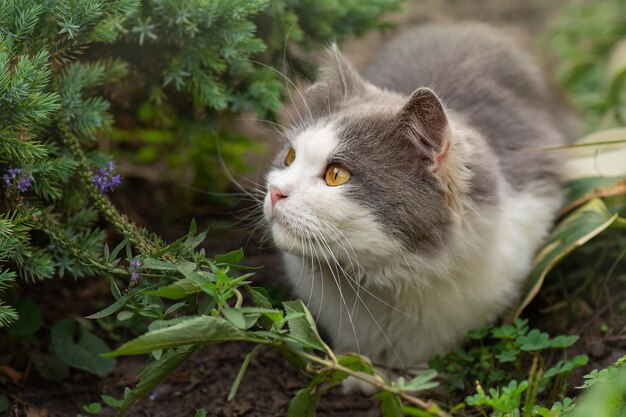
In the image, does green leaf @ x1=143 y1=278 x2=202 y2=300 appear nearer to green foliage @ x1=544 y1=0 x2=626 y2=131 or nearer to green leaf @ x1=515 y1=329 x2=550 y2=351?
green leaf @ x1=515 y1=329 x2=550 y2=351

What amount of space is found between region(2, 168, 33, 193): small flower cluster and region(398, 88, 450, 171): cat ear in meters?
1.00

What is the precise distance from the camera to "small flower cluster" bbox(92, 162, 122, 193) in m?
1.89

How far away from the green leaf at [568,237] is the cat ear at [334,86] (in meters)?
0.83

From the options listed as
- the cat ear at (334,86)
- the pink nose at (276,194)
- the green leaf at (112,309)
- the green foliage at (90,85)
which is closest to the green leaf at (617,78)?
the green foliage at (90,85)

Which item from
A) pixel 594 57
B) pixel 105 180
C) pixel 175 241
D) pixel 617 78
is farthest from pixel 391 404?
pixel 594 57

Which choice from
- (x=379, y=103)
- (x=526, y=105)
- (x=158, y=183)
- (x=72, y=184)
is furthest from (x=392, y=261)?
(x=158, y=183)

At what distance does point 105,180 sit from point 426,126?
0.90 m

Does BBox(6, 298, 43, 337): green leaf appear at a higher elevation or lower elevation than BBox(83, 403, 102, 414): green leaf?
higher

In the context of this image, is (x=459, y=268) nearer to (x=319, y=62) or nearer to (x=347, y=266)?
(x=347, y=266)

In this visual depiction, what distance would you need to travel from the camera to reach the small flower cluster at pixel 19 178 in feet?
5.67

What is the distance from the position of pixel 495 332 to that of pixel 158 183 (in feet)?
5.94

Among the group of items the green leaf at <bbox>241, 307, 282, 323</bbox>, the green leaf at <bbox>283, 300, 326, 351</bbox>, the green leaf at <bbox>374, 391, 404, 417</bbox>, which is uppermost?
the green leaf at <bbox>241, 307, 282, 323</bbox>

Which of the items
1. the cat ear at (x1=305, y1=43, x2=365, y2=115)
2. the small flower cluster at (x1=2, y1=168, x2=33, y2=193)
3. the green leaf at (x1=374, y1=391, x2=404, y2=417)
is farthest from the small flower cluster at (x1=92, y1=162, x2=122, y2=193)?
the green leaf at (x1=374, y1=391, x2=404, y2=417)

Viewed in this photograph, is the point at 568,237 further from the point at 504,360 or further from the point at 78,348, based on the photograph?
the point at 78,348
